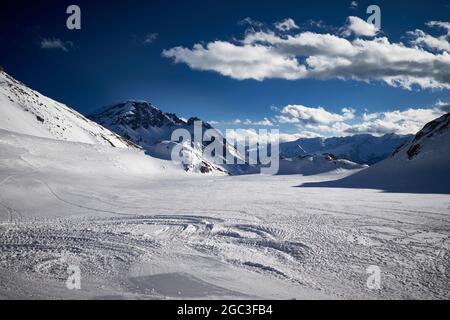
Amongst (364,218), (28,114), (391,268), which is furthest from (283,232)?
(28,114)

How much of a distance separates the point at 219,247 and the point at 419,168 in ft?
113

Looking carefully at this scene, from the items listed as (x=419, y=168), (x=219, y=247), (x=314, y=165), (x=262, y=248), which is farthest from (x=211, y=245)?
(x=314, y=165)

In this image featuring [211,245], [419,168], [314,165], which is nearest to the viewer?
[211,245]

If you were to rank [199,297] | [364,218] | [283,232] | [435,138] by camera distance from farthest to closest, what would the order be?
[435,138]
[364,218]
[283,232]
[199,297]

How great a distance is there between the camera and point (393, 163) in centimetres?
3988

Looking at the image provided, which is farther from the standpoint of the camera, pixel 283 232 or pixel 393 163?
pixel 393 163

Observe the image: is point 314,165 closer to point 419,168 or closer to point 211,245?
point 419,168

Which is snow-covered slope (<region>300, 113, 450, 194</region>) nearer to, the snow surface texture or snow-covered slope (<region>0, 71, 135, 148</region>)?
the snow surface texture

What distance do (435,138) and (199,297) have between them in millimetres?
43936

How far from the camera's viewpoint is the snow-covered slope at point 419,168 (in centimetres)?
2936

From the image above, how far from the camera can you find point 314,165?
66000 mm
